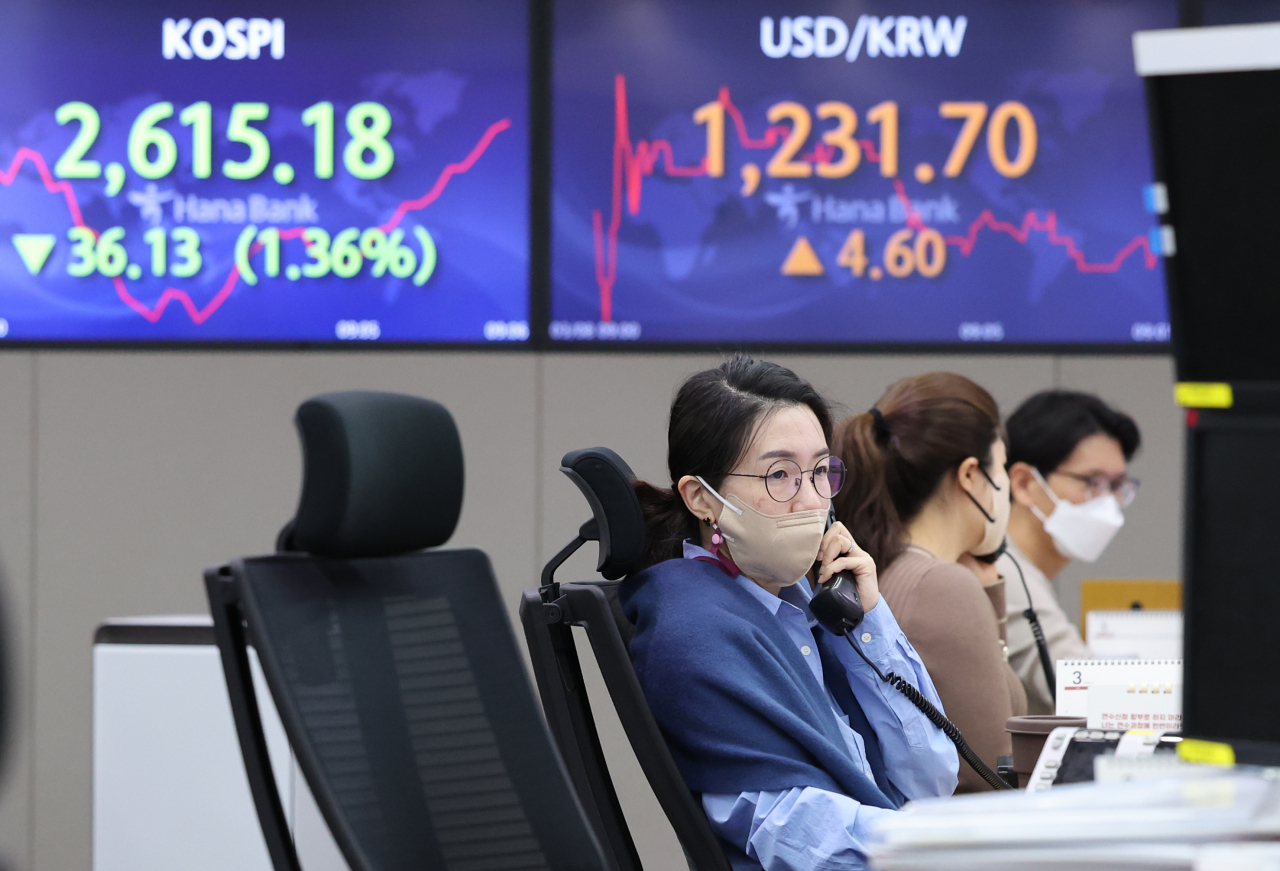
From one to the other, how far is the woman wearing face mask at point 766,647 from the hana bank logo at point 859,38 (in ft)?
6.42

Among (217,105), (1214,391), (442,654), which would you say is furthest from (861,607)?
(217,105)

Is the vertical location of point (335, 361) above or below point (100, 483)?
above

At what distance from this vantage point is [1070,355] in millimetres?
3631

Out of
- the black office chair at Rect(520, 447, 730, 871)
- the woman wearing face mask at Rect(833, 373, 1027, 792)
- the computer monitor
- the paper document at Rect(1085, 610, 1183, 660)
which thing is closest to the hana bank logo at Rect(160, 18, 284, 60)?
the woman wearing face mask at Rect(833, 373, 1027, 792)

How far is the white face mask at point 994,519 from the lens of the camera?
2.43 m

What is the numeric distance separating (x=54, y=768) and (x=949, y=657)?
8.35 feet

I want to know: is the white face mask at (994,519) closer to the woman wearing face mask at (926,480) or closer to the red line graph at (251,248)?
the woman wearing face mask at (926,480)

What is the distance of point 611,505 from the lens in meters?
1.69

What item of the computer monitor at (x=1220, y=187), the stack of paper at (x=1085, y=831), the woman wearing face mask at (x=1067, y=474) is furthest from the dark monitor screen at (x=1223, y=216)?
the woman wearing face mask at (x=1067, y=474)

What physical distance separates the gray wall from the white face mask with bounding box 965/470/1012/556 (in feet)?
3.67

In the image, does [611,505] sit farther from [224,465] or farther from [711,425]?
[224,465]

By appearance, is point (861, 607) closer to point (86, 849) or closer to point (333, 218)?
point (333, 218)

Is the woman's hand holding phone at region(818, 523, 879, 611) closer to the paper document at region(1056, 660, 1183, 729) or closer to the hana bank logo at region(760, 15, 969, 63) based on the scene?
the paper document at region(1056, 660, 1183, 729)

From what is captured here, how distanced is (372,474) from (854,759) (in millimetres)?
704
